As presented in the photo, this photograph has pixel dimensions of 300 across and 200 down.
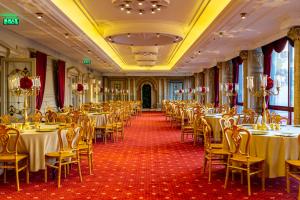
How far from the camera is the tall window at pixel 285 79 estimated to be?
10.8 meters

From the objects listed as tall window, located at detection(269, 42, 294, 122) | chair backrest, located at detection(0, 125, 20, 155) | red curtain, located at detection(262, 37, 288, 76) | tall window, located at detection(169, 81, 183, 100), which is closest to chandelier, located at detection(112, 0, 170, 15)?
chair backrest, located at detection(0, 125, 20, 155)

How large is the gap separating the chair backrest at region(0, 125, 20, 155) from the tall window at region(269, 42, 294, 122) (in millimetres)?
7705

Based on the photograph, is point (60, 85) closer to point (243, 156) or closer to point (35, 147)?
point (35, 147)

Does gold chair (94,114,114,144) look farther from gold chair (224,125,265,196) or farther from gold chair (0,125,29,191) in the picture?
gold chair (224,125,265,196)

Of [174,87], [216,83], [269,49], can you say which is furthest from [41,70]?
[174,87]

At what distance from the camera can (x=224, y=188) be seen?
528 cm

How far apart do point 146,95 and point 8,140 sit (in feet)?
83.9

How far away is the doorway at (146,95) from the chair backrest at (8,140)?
25104 millimetres

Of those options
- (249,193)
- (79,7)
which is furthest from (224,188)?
(79,7)

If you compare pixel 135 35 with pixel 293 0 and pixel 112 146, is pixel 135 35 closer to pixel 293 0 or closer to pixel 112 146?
pixel 112 146

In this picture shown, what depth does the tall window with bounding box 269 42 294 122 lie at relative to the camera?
426 inches

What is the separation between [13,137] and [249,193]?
12.1ft

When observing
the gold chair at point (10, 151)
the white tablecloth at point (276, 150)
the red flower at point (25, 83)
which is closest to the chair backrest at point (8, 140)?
the gold chair at point (10, 151)

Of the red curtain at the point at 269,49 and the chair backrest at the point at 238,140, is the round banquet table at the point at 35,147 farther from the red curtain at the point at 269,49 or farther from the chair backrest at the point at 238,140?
the red curtain at the point at 269,49
